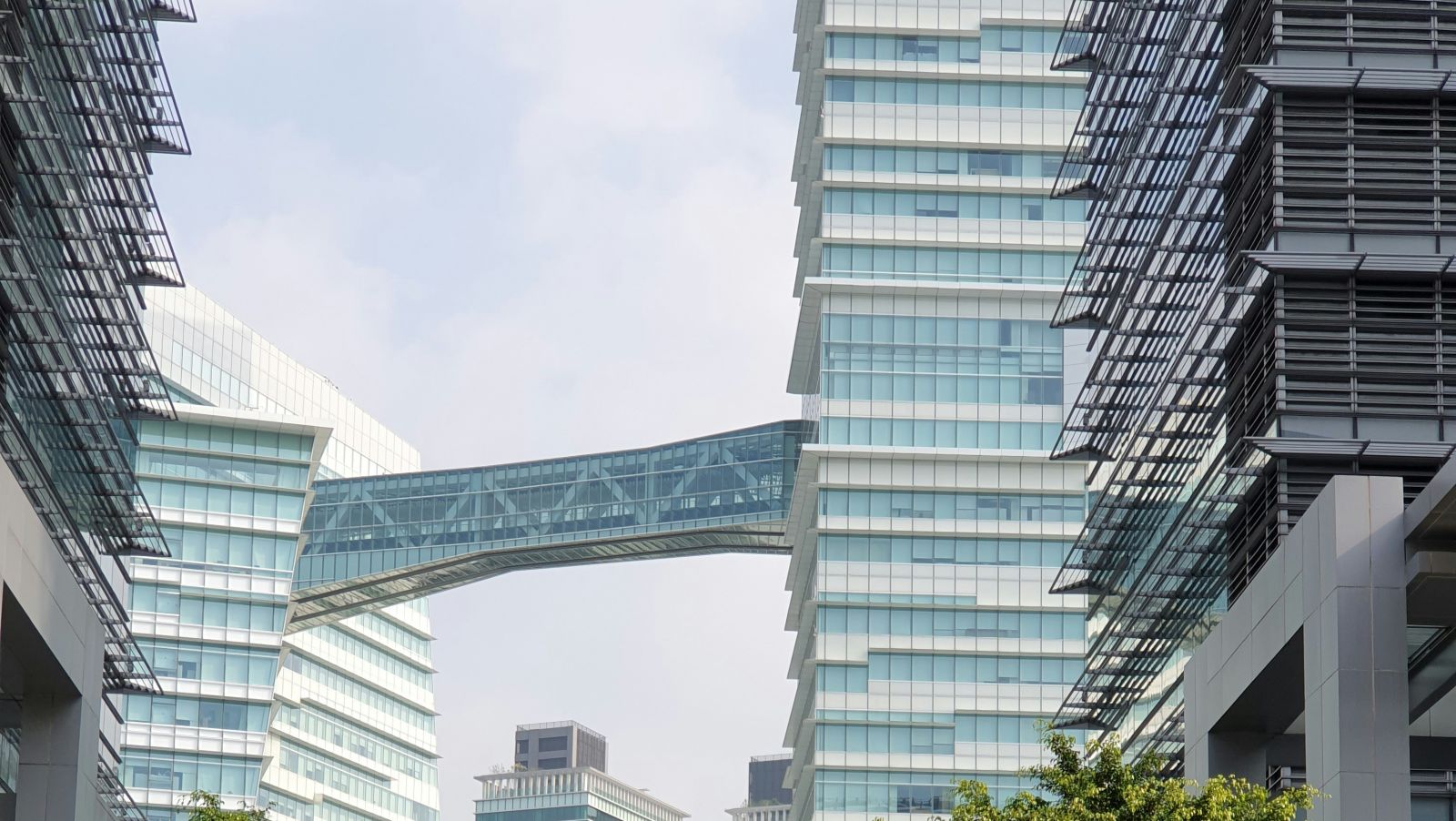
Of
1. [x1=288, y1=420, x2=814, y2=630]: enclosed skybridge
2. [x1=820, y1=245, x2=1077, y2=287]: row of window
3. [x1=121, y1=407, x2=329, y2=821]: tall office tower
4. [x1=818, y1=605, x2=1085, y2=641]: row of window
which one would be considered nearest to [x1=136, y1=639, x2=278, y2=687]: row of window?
[x1=121, y1=407, x2=329, y2=821]: tall office tower

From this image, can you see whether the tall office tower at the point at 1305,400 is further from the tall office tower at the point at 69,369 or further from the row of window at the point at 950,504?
the row of window at the point at 950,504

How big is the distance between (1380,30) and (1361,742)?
15507mm

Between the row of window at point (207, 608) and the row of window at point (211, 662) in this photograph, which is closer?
the row of window at point (211, 662)

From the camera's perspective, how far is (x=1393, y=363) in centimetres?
4706

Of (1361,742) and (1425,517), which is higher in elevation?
(1425,517)

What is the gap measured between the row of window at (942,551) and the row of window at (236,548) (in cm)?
2649

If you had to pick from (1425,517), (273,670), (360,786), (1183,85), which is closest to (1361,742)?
(1425,517)

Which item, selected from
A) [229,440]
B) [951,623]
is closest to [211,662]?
[229,440]

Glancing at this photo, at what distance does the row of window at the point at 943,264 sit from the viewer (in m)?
113

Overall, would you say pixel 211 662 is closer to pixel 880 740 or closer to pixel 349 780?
pixel 880 740

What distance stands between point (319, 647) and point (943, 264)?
5082cm

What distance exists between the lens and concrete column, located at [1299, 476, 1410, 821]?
39969mm

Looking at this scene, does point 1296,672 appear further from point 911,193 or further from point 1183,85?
point 911,193

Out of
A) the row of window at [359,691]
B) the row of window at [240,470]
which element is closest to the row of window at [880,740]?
the row of window at [240,470]
